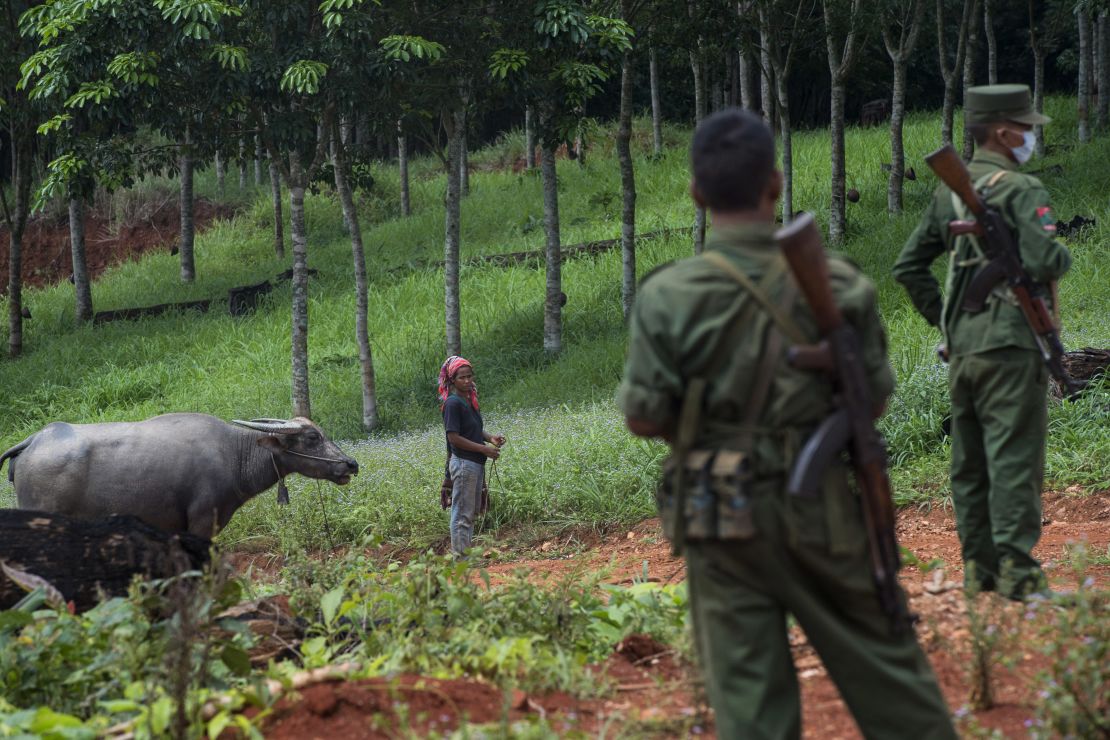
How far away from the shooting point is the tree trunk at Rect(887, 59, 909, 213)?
19.0 metres

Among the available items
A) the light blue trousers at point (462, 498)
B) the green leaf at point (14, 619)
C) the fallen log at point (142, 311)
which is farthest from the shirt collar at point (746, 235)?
the fallen log at point (142, 311)

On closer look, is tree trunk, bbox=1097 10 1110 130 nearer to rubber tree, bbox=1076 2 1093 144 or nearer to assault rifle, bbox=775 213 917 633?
rubber tree, bbox=1076 2 1093 144

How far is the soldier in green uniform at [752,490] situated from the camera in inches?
130

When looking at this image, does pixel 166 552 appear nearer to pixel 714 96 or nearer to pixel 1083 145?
pixel 1083 145

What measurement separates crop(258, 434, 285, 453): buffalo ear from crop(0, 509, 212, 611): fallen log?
375 cm

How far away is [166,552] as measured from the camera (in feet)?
19.2

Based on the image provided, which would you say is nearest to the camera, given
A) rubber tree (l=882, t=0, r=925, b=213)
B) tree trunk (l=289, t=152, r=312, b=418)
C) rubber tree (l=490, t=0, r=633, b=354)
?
rubber tree (l=490, t=0, r=633, b=354)

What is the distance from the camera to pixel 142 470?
9.16 m

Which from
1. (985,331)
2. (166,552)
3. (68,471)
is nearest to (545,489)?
(68,471)

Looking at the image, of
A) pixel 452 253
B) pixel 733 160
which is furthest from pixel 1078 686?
pixel 452 253

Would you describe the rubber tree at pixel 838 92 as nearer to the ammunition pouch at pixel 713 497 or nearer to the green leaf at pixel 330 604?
the green leaf at pixel 330 604

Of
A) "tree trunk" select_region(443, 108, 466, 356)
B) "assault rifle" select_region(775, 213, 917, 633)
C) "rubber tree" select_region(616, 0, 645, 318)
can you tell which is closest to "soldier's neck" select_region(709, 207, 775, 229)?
"assault rifle" select_region(775, 213, 917, 633)

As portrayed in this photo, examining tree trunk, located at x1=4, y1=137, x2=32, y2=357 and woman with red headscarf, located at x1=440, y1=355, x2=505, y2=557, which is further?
tree trunk, located at x1=4, y1=137, x2=32, y2=357

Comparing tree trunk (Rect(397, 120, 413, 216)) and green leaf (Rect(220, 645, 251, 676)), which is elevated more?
tree trunk (Rect(397, 120, 413, 216))
